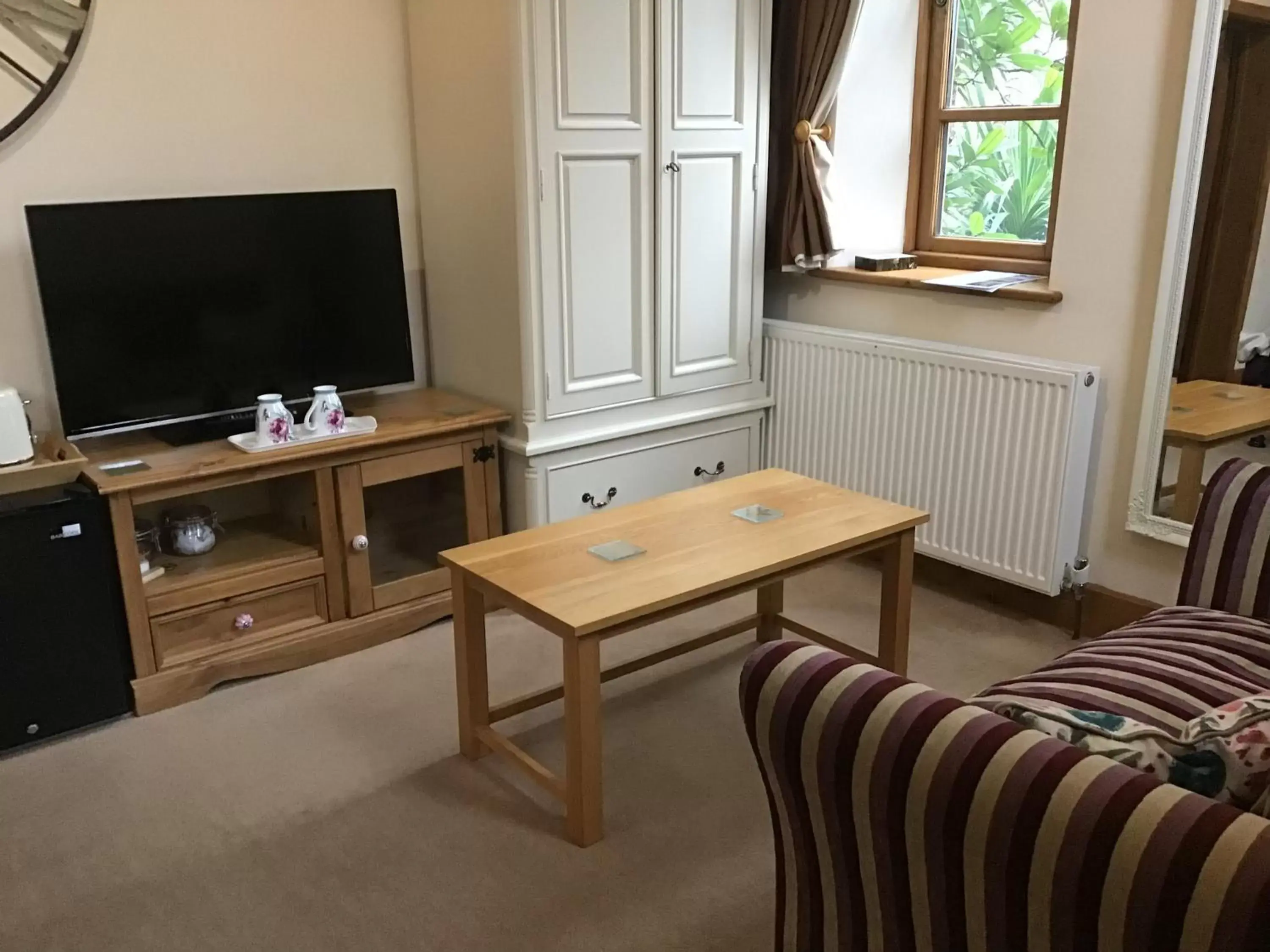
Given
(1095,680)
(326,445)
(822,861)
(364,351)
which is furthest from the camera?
(364,351)

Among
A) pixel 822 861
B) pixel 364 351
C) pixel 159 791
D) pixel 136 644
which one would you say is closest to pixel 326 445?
pixel 364 351

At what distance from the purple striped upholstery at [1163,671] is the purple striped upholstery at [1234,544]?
0.06 meters

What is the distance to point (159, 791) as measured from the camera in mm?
2496

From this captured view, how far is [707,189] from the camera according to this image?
3.47m

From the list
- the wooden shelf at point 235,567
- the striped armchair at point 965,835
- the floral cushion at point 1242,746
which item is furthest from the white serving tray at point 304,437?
the floral cushion at point 1242,746

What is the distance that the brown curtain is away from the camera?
3.48 meters

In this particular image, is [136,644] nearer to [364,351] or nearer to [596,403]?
[364,351]

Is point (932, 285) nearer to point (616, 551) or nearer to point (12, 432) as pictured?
point (616, 551)

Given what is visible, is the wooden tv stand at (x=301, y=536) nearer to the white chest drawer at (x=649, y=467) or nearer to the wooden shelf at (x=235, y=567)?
the wooden shelf at (x=235, y=567)

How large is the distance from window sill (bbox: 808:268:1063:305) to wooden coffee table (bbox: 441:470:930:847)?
842mm

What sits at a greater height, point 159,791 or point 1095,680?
point 1095,680

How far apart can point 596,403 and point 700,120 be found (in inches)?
37.1

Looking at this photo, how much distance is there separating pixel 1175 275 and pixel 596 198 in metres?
1.60

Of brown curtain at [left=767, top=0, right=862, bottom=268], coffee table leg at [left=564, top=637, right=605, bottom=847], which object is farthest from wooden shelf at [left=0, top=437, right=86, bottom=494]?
brown curtain at [left=767, top=0, right=862, bottom=268]
